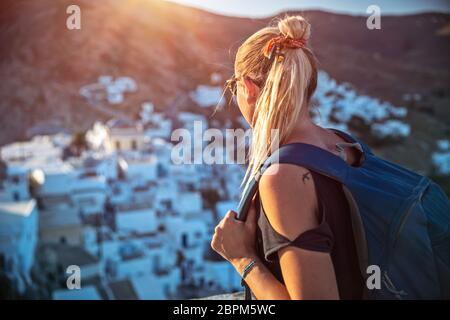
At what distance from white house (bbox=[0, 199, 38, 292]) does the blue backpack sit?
6.70m

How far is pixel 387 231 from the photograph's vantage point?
76 centimetres

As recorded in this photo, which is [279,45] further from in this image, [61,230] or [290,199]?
[61,230]

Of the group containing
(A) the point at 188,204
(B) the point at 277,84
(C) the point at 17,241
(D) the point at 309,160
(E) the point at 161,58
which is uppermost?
(E) the point at 161,58

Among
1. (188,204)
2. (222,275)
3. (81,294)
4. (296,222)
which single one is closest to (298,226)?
(296,222)

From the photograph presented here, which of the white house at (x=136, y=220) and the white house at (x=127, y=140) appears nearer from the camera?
the white house at (x=136, y=220)

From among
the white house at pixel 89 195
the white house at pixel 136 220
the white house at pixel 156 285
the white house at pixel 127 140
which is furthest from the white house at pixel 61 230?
the white house at pixel 127 140

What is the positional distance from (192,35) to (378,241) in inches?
909

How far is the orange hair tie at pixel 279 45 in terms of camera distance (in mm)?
836

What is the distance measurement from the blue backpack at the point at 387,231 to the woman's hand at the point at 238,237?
3 cm

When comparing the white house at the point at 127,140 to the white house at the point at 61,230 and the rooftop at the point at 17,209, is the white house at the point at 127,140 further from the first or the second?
the rooftop at the point at 17,209

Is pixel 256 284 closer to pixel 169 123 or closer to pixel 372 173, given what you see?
pixel 372 173

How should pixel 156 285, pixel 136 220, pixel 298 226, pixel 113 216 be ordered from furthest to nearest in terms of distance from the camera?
pixel 113 216
pixel 136 220
pixel 156 285
pixel 298 226

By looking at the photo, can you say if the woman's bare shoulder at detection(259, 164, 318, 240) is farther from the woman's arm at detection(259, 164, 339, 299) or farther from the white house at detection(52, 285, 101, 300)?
the white house at detection(52, 285, 101, 300)

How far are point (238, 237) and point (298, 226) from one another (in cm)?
13
